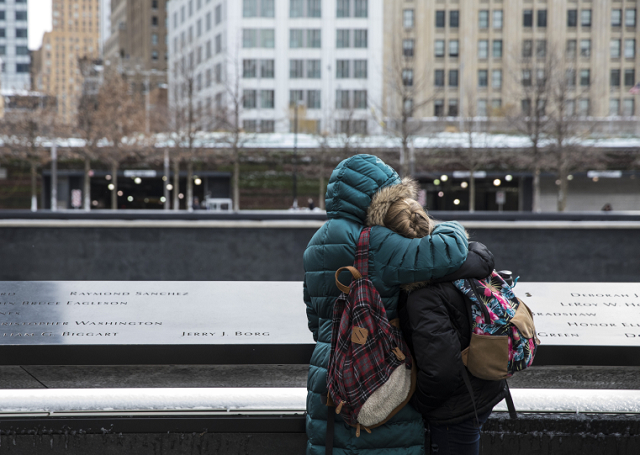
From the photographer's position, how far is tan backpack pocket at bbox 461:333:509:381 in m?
2.37

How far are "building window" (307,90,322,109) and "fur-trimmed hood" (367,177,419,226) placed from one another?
2863 inches

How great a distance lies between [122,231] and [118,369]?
6.53 metres

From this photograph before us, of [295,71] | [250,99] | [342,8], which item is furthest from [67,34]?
[342,8]

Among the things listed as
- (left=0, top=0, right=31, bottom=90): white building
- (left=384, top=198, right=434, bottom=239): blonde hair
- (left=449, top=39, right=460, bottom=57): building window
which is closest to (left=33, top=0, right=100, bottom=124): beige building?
(left=0, top=0, right=31, bottom=90): white building

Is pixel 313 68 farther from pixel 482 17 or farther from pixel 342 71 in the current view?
pixel 482 17

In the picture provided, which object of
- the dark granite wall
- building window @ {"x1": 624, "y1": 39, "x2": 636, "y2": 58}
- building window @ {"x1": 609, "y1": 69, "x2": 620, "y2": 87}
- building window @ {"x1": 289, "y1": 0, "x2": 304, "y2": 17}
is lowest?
the dark granite wall

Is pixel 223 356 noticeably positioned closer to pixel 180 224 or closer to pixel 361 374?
pixel 361 374

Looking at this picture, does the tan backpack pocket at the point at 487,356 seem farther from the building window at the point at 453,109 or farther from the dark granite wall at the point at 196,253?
the building window at the point at 453,109

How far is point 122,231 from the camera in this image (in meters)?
9.88

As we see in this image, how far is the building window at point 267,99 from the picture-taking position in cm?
7394

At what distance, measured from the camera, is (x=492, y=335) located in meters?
2.38

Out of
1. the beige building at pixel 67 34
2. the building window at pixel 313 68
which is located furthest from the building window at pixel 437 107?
the beige building at pixel 67 34

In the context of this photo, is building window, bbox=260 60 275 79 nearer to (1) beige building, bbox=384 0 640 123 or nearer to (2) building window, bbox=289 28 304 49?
(2) building window, bbox=289 28 304 49

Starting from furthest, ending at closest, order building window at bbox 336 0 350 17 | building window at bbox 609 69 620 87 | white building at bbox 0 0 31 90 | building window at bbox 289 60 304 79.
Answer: white building at bbox 0 0 31 90, building window at bbox 336 0 350 17, building window at bbox 289 60 304 79, building window at bbox 609 69 620 87
